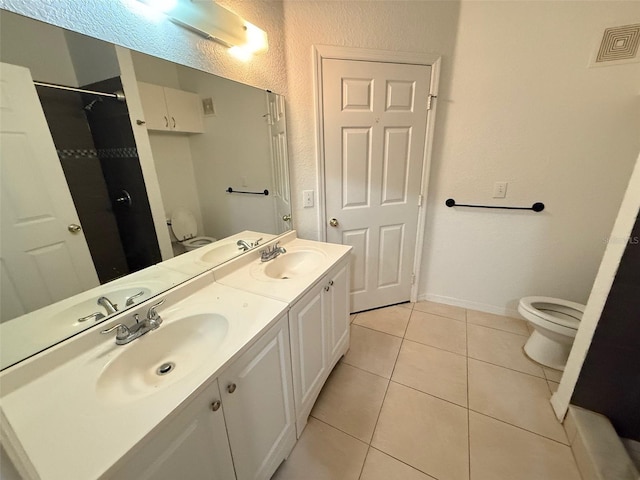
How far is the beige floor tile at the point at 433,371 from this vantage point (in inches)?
59.6

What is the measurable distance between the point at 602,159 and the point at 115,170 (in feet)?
8.67

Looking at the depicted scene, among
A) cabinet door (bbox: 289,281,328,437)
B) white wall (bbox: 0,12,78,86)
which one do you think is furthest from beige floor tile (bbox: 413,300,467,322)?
white wall (bbox: 0,12,78,86)

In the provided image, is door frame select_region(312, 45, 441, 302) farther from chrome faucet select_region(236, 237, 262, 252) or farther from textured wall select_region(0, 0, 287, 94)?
chrome faucet select_region(236, 237, 262, 252)

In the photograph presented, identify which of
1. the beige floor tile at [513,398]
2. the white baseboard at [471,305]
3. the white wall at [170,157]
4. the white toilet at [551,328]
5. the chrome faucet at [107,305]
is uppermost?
the white wall at [170,157]

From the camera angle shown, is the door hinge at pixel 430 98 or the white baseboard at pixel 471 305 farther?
the white baseboard at pixel 471 305

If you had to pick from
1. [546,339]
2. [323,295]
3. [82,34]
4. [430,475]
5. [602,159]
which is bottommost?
[430,475]

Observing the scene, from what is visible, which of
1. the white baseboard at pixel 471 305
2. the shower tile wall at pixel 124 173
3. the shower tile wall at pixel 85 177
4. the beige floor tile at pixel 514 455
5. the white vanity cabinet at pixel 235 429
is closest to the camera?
the white vanity cabinet at pixel 235 429

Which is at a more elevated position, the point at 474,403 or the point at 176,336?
the point at 176,336

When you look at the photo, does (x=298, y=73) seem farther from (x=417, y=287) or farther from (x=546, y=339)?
(x=546, y=339)

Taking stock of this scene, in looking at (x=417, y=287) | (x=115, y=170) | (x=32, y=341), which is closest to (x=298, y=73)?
(x=115, y=170)

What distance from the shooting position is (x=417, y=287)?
2.34m

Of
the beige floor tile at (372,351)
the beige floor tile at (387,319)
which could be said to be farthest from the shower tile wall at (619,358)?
the beige floor tile at (387,319)

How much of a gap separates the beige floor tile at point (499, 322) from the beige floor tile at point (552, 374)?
0.35 meters

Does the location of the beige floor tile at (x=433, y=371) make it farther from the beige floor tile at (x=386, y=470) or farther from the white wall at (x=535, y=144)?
the white wall at (x=535, y=144)
